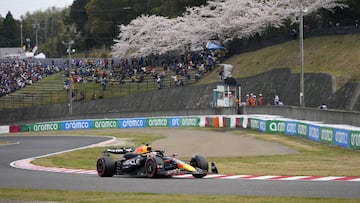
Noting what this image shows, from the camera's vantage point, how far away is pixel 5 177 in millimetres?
25562

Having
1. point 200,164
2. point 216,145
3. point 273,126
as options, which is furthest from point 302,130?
point 200,164

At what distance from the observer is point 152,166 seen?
23078mm

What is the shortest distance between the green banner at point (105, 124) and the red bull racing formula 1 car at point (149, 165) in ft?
137

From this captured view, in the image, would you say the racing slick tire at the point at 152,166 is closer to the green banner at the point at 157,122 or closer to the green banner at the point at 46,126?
the green banner at the point at 157,122

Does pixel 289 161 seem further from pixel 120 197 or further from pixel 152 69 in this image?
pixel 152 69

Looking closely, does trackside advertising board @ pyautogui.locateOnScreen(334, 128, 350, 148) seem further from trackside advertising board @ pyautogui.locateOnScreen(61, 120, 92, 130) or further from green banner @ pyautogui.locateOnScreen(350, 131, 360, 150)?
trackside advertising board @ pyautogui.locateOnScreen(61, 120, 92, 130)

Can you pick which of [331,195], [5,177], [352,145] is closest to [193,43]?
[352,145]

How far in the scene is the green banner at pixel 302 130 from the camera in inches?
1674

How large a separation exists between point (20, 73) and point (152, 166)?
66.0m

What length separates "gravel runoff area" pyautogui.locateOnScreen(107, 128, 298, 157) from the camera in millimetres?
36188

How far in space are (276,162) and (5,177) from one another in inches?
426

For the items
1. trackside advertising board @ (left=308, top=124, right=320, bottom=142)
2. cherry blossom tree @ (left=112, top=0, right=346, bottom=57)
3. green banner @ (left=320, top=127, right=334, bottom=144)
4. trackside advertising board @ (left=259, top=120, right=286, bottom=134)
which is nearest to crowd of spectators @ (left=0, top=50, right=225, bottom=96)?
cherry blossom tree @ (left=112, top=0, right=346, bottom=57)

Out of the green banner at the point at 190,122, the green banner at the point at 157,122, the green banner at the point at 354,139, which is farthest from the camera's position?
the green banner at the point at 157,122

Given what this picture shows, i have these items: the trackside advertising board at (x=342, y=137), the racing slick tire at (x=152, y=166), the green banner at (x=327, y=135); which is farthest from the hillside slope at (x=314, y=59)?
the racing slick tire at (x=152, y=166)
